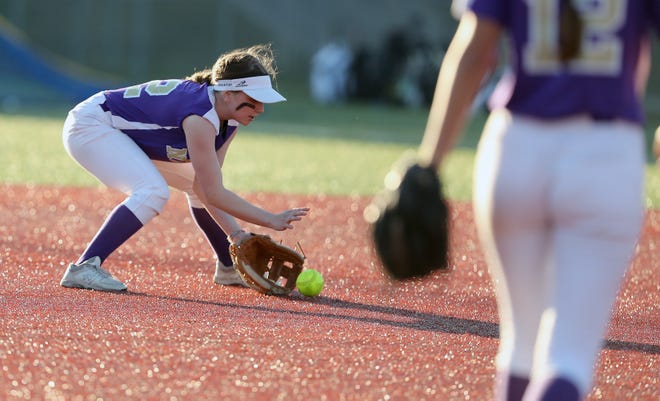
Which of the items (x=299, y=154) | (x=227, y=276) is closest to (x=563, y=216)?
(x=227, y=276)

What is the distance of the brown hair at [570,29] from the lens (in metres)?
2.62

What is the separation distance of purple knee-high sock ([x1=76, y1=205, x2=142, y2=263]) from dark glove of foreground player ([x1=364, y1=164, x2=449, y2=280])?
3155 millimetres

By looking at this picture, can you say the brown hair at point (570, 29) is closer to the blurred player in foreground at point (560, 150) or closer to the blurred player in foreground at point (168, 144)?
the blurred player in foreground at point (560, 150)

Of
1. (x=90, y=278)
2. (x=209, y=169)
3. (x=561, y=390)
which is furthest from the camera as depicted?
(x=90, y=278)

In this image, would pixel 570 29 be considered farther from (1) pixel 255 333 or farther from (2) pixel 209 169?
(2) pixel 209 169

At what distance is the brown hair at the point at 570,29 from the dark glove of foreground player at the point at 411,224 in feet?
1.44

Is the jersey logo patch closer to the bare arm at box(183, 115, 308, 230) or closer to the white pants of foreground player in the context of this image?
the bare arm at box(183, 115, 308, 230)

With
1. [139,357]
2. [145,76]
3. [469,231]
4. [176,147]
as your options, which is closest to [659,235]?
[469,231]

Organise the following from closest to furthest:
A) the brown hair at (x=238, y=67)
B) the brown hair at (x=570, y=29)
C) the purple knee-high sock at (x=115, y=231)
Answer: the brown hair at (x=570, y=29) < the brown hair at (x=238, y=67) < the purple knee-high sock at (x=115, y=231)

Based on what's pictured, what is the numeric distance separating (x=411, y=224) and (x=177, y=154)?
3371 mm

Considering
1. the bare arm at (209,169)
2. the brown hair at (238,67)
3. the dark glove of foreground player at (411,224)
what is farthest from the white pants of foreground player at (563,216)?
the brown hair at (238,67)

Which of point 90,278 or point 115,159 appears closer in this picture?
point 90,278

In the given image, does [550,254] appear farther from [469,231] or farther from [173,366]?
[469,231]

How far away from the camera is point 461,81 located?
2.74 metres
